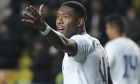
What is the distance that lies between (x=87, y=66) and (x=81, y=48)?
33 cm

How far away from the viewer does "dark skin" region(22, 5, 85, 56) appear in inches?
222

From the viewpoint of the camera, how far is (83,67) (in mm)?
6379

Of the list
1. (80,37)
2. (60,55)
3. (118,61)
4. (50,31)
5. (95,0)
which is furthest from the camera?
(95,0)

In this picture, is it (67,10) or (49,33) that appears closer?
(49,33)

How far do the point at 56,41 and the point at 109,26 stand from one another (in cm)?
367

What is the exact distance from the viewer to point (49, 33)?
578cm

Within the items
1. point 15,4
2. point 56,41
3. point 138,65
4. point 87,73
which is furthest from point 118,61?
point 15,4

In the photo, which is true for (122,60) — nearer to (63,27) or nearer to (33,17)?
(63,27)

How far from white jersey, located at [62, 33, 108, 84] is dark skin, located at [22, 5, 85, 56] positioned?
149 millimetres

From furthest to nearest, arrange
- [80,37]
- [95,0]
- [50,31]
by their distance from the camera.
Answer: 1. [95,0]
2. [80,37]
3. [50,31]

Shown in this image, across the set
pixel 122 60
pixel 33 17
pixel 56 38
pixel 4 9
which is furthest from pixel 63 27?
pixel 4 9

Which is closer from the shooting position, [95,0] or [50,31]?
[50,31]

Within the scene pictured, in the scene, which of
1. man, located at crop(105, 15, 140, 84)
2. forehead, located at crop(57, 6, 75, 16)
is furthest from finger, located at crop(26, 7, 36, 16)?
man, located at crop(105, 15, 140, 84)

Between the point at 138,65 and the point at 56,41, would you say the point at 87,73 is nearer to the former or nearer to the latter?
the point at 56,41
